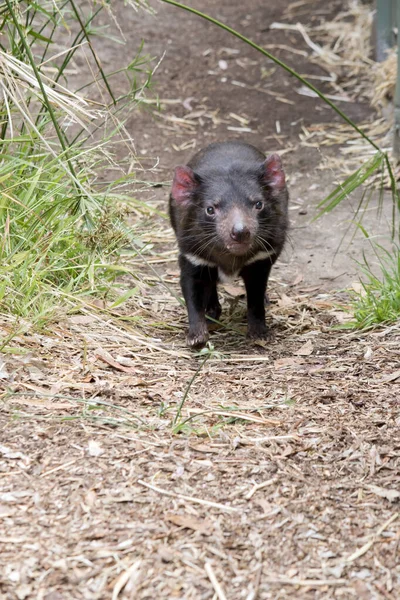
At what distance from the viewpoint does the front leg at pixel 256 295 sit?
14.4 feet

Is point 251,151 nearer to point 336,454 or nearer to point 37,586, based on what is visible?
point 336,454

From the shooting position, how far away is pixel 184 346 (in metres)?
4.27

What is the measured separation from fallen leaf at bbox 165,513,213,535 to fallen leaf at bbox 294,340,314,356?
5.36 feet

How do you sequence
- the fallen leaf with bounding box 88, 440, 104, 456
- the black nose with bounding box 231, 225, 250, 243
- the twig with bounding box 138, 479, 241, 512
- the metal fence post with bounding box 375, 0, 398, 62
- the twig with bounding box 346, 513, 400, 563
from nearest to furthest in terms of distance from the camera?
the twig with bounding box 346, 513, 400, 563 < the twig with bounding box 138, 479, 241, 512 < the fallen leaf with bounding box 88, 440, 104, 456 < the black nose with bounding box 231, 225, 250, 243 < the metal fence post with bounding box 375, 0, 398, 62

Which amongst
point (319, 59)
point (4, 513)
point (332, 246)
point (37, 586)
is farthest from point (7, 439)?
point (319, 59)

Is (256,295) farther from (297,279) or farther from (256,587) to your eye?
(256,587)

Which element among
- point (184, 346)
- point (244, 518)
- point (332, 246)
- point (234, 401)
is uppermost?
point (244, 518)

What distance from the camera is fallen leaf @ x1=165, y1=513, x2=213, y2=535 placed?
250cm

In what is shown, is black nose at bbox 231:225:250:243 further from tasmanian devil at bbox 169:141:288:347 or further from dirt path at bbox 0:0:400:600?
dirt path at bbox 0:0:400:600

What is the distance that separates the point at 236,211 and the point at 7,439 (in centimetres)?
161

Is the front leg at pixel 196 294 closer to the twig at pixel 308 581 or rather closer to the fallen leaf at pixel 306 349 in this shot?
the fallen leaf at pixel 306 349

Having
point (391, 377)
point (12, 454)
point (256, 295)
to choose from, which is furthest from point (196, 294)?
point (12, 454)

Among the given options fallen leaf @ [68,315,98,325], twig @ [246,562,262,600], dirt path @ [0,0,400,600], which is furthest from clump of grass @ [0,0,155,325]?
twig @ [246,562,262,600]

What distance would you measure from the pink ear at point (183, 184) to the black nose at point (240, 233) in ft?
1.30
